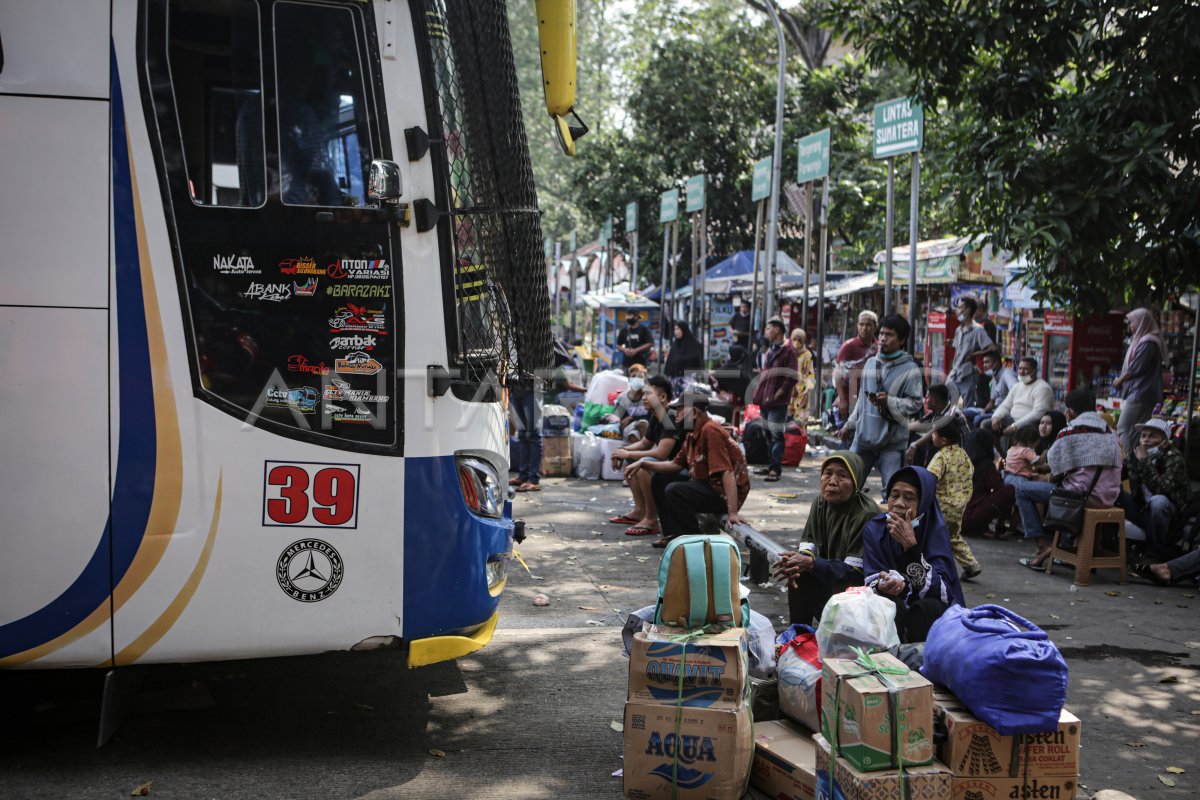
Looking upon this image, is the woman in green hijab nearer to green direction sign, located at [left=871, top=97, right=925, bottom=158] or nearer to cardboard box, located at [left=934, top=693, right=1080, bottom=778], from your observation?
cardboard box, located at [left=934, top=693, right=1080, bottom=778]

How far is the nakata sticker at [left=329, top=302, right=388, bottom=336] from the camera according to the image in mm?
4508

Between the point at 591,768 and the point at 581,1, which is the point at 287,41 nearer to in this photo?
the point at 591,768

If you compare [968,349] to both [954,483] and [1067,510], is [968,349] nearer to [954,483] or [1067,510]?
[1067,510]

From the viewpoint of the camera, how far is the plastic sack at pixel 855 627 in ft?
15.3

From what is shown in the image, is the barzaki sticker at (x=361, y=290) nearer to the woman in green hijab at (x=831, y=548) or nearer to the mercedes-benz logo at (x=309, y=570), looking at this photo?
the mercedes-benz logo at (x=309, y=570)

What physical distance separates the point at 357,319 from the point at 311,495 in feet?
2.36

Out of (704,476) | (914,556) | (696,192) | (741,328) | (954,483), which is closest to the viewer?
(914,556)

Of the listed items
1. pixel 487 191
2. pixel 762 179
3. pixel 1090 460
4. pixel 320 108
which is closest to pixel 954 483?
pixel 1090 460

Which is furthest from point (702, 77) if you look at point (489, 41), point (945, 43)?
point (489, 41)

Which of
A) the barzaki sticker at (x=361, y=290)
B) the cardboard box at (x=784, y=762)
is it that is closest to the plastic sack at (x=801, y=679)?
the cardboard box at (x=784, y=762)

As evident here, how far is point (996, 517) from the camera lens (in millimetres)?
10242

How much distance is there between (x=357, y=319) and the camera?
4520mm

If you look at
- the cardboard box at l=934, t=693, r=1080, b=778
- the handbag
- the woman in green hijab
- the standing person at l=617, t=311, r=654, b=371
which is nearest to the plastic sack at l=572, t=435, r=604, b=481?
the standing person at l=617, t=311, r=654, b=371

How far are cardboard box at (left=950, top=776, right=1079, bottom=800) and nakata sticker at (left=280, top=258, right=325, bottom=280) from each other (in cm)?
305
